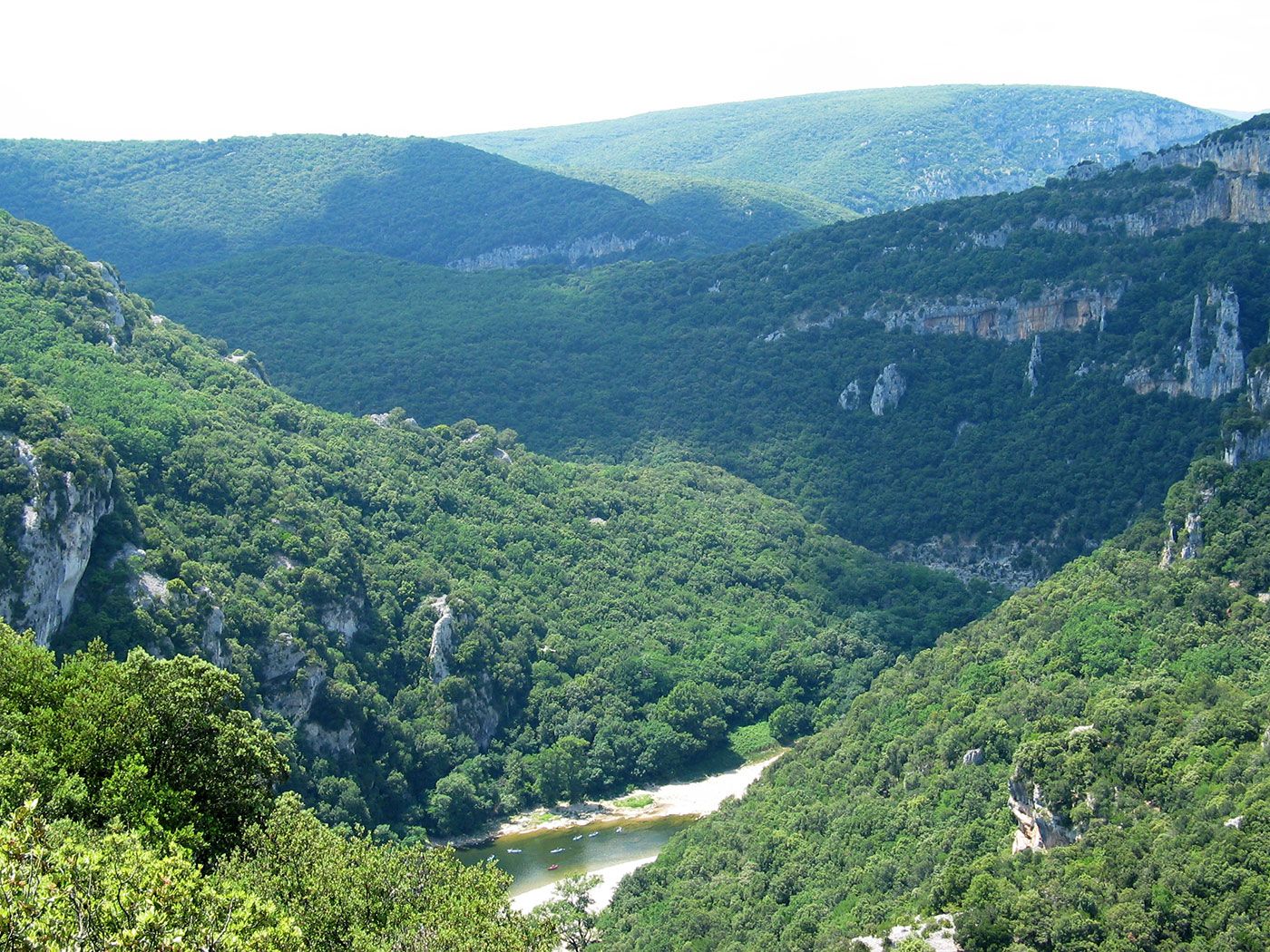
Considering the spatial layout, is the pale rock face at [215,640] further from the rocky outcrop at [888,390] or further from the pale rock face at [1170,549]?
the rocky outcrop at [888,390]

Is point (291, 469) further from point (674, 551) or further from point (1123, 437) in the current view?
point (1123, 437)

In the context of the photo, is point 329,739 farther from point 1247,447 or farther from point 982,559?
point 982,559

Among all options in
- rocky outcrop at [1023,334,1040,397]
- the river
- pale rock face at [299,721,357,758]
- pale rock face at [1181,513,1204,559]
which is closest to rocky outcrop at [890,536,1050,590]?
Result: rocky outcrop at [1023,334,1040,397]

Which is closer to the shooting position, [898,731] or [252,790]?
[252,790]

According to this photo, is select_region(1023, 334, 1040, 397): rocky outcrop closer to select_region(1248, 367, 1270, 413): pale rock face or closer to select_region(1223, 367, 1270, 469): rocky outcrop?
select_region(1248, 367, 1270, 413): pale rock face

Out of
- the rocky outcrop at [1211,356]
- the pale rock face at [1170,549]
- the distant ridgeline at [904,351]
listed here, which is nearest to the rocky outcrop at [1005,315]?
the distant ridgeline at [904,351]

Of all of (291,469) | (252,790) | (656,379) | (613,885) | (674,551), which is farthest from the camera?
(656,379)

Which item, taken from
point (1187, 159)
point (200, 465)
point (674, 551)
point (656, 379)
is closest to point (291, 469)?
point (200, 465)
